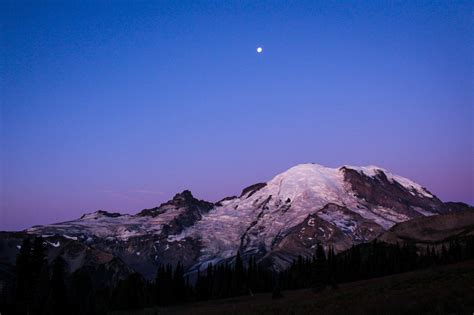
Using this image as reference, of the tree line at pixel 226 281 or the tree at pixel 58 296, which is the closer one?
the tree at pixel 58 296

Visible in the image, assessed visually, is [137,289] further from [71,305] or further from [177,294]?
[71,305]

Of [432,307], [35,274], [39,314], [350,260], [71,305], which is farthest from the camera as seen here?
[350,260]

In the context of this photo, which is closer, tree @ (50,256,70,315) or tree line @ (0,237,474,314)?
tree @ (50,256,70,315)

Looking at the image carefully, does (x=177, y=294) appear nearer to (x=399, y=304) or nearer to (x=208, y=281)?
(x=208, y=281)

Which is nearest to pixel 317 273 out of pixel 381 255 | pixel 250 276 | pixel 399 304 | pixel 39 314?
pixel 250 276

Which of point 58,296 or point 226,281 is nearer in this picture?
point 58,296

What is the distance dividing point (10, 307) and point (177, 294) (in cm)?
7345

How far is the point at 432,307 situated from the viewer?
17812mm

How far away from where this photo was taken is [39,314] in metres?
69.6

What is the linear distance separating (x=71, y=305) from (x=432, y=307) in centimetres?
7088

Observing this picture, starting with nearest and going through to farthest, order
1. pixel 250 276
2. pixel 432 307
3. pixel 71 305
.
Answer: pixel 432 307
pixel 71 305
pixel 250 276

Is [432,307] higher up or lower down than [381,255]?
lower down

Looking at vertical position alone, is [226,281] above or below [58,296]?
above

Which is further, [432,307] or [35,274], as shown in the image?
[35,274]
